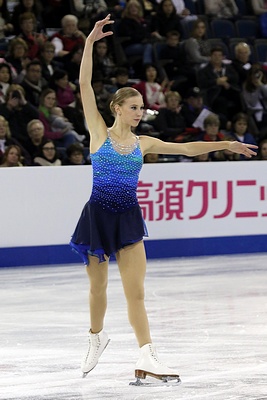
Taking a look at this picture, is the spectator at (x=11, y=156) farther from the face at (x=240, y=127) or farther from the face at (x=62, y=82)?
the face at (x=240, y=127)

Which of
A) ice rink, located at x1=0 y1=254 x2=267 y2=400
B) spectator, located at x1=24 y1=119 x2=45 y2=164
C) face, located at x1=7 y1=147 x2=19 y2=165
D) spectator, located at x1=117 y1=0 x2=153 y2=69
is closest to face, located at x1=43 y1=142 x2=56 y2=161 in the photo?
spectator, located at x1=24 y1=119 x2=45 y2=164

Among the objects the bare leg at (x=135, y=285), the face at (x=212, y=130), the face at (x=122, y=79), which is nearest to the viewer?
the bare leg at (x=135, y=285)

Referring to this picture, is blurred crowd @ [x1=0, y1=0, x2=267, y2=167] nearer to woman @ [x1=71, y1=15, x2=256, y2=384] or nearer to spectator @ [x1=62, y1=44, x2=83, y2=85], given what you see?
spectator @ [x1=62, y1=44, x2=83, y2=85]

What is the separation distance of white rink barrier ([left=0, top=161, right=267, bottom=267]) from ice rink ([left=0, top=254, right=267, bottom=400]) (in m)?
0.44

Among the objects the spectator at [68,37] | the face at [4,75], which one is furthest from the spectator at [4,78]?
the spectator at [68,37]

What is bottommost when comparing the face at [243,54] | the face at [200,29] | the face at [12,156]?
the face at [12,156]

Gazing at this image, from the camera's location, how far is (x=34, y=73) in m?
12.4

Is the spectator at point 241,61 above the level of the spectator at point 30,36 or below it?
below

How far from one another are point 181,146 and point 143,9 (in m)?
9.50

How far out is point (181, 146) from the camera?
213 inches

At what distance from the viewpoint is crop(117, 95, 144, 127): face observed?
5.26m

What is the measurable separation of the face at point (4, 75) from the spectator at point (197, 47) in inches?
125

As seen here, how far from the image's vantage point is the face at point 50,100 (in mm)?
12102

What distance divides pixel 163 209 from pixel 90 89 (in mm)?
6326
